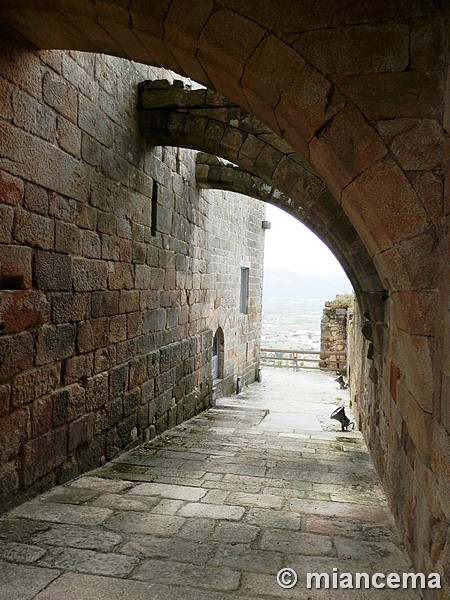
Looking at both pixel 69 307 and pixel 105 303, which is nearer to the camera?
pixel 69 307

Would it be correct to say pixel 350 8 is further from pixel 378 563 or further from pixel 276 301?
pixel 276 301

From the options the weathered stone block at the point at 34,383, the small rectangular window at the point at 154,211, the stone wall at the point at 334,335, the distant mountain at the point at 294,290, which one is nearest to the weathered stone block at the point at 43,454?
the weathered stone block at the point at 34,383

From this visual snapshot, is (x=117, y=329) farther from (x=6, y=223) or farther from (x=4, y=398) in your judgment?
(x=6, y=223)

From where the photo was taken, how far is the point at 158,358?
206 inches

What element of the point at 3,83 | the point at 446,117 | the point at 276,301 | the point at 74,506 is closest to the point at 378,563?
the point at 74,506

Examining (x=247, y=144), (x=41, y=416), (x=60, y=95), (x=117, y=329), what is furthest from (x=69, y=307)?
(x=247, y=144)

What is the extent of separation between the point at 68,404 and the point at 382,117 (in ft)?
8.68

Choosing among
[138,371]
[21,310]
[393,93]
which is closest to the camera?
[393,93]

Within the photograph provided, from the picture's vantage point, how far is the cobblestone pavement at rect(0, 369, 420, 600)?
2035mm

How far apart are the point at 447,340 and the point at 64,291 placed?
243cm

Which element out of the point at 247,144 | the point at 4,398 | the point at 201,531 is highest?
the point at 247,144

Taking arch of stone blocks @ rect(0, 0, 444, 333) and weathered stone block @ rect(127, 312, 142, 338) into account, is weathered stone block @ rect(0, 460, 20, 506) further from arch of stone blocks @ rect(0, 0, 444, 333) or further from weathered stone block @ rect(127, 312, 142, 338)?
arch of stone blocks @ rect(0, 0, 444, 333)

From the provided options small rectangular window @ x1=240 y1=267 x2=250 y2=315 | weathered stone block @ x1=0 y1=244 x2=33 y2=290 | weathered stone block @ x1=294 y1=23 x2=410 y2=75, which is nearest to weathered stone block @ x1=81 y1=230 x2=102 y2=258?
weathered stone block @ x1=0 y1=244 x2=33 y2=290

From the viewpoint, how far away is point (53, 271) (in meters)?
3.14
